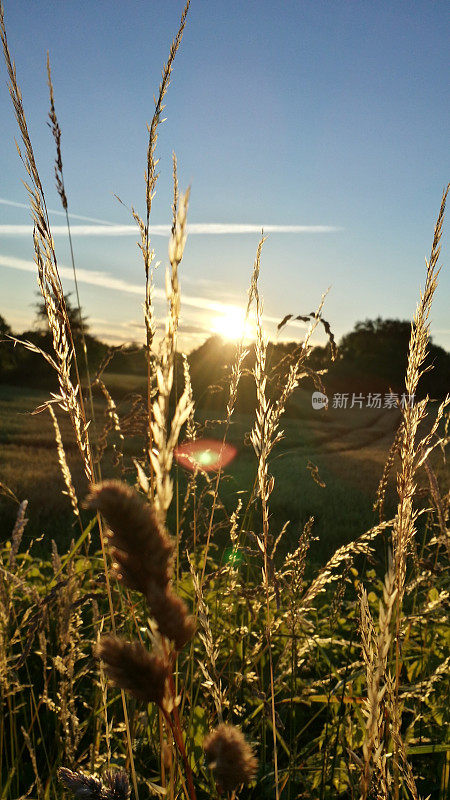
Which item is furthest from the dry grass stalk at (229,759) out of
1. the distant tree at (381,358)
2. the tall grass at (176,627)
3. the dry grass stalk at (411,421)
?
the distant tree at (381,358)

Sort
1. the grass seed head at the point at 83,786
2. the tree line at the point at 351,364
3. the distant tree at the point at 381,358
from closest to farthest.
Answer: the grass seed head at the point at 83,786 → the tree line at the point at 351,364 → the distant tree at the point at 381,358

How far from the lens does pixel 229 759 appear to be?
0.60 metres

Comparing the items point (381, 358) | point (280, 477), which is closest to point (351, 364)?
point (381, 358)

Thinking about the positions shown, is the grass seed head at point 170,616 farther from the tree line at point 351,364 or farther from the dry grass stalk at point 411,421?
the tree line at point 351,364

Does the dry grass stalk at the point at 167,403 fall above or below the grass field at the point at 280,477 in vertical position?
above

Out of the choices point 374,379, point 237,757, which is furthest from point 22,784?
point 374,379

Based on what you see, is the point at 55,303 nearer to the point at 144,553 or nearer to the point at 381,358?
the point at 144,553

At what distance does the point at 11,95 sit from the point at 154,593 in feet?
4.33

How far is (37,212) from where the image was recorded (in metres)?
1.39

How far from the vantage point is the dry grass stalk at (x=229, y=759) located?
60 centimetres

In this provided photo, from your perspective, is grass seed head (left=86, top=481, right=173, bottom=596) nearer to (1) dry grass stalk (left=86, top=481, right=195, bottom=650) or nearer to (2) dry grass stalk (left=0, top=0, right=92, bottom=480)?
(1) dry grass stalk (left=86, top=481, right=195, bottom=650)

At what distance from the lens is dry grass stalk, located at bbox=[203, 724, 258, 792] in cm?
60

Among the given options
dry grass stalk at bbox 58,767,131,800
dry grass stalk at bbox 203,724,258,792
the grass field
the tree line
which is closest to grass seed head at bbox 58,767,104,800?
dry grass stalk at bbox 58,767,131,800

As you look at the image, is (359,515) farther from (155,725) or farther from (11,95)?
(11,95)
